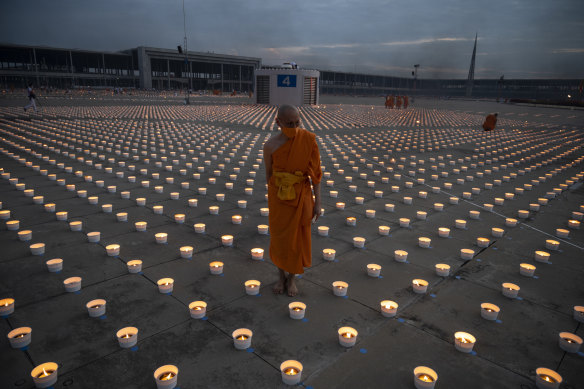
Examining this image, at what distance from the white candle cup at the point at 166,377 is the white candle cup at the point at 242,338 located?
45 centimetres

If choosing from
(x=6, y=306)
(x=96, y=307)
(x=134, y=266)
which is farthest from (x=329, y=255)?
(x=6, y=306)

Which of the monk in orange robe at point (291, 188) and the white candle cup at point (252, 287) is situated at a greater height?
the monk in orange robe at point (291, 188)

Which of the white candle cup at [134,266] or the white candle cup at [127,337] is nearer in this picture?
the white candle cup at [127,337]

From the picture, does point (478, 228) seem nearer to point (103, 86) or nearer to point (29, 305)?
point (29, 305)

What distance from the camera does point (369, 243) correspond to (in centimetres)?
457

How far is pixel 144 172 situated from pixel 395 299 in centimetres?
626

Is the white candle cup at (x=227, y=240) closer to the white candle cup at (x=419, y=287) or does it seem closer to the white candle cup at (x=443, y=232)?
the white candle cup at (x=419, y=287)

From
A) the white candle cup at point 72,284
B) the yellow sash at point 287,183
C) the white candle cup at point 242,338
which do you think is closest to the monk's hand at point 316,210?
the yellow sash at point 287,183

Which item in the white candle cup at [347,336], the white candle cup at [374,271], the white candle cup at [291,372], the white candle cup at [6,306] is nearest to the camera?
the white candle cup at [291,372]

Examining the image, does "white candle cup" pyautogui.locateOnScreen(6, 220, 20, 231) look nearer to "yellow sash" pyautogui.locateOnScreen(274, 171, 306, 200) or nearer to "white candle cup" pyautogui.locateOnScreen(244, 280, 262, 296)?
"white candle cup" pyautogui.locateOnScreen(244, 280, 262, 296)

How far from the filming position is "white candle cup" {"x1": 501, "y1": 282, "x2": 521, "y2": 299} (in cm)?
339

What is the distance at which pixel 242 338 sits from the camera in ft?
8.63

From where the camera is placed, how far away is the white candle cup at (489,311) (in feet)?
9.93

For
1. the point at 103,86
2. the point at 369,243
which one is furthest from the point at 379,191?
the point at 103,86
